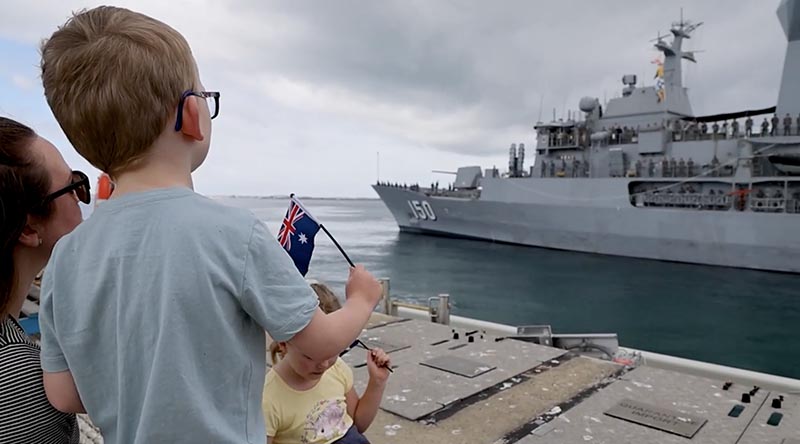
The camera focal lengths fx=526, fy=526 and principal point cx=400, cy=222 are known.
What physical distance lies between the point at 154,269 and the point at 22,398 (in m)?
0.54

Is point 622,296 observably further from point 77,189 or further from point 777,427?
point 77,189

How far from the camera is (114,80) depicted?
990 mm

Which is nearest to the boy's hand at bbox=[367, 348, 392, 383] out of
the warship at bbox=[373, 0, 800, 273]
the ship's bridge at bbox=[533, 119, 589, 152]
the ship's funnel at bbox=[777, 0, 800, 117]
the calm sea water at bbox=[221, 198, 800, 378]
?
the calm sea water at bbox=[221, 198, 800, 378]

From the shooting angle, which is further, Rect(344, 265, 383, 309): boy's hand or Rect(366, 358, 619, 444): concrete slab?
Rect(366, 358, 619, 444): concrete slab

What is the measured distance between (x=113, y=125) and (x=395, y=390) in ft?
10.9

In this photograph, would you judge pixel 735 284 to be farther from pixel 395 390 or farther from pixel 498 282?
pixel 395 390

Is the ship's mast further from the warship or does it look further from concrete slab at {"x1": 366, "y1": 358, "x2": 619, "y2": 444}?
concrete slab at {"x1": 366, "y1": 358, "x2": 619, "y2": 444}

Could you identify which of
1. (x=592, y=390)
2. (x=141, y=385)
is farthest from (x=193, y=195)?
(x=592, y=390)

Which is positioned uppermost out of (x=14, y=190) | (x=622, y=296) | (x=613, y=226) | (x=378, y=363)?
(x=14, y=190)

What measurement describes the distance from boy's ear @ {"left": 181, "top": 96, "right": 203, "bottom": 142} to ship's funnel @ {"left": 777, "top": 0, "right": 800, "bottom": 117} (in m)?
28.1

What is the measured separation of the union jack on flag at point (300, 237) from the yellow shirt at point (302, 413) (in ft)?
1.78

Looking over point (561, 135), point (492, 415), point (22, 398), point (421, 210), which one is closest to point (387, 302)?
point (492, 415)

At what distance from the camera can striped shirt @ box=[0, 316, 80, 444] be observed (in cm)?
120

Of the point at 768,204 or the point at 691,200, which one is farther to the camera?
the point at 691,200
